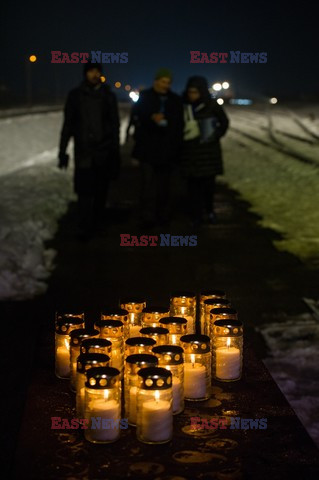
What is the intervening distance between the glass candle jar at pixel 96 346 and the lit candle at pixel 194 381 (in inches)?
13.0

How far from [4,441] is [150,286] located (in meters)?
3.72

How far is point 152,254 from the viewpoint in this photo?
953 centimetres

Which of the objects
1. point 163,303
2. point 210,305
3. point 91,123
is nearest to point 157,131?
point 91,123

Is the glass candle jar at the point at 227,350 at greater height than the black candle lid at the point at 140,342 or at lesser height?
lesser

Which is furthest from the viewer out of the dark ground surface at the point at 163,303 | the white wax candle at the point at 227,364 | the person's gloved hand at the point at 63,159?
the person's gloved hand at the point at 63,159

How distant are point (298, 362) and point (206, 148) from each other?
18.7 ft

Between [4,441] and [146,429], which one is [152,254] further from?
[146,429]

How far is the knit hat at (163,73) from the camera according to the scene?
10148 mm

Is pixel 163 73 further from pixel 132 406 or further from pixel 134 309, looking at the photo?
pixel 132 406

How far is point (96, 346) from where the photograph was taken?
3441mm

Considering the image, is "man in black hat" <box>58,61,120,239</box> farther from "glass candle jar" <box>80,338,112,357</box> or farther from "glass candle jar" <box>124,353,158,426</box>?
"glass candle jar" <box>124,353,158,426</box>

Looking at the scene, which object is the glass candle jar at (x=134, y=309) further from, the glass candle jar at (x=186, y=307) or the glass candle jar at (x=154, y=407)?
the glass candle jar at (x=154, y=407)

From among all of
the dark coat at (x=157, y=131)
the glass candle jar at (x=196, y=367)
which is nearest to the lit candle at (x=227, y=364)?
the glass candle jar at (x=196, y=367)

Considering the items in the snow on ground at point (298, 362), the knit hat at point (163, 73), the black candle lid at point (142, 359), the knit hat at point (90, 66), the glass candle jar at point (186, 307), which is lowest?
the snow on ground at point (298, 362)
